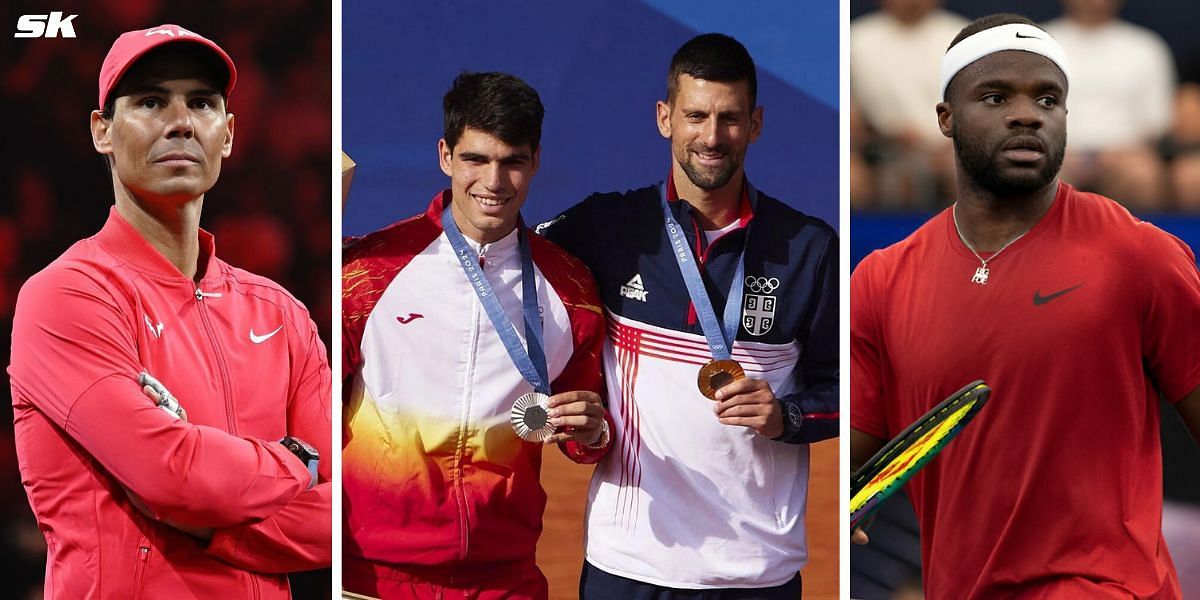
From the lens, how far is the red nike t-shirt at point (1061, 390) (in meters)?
3.36

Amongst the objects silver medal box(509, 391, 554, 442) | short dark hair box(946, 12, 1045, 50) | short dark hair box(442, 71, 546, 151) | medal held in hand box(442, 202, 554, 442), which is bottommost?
silver medal box(509, 391, 554, 442)

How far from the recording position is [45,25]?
3857 mm

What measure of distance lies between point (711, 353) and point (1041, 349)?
867 mm

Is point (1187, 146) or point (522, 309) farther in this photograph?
point (522, 309)

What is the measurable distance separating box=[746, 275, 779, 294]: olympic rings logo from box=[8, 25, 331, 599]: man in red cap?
1.29 metres

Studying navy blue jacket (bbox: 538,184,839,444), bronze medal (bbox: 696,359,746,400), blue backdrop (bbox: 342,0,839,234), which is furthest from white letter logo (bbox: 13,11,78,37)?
bronze medal (bbox: 696,359,746,400)

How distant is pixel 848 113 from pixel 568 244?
863mm

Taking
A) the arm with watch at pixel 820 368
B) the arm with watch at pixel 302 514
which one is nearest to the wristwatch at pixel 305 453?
the arm with watch at pixel 302 514

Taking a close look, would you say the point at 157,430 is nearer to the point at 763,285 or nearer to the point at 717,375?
the point at 717,375

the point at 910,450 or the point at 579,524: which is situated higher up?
the point at 910,450

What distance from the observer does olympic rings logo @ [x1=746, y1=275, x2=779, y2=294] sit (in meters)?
3.54

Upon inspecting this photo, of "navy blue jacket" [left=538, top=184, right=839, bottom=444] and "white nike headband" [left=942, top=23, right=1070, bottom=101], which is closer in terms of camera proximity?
"white nike headband" [left=942, top=23, right=1070, bottom=101]

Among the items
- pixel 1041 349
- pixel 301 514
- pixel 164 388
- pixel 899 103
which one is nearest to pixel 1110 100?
pixel 899 103

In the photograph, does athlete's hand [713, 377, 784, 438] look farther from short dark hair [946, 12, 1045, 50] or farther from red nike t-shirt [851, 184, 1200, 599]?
short dark hair [946, 12, 1045, 50]
